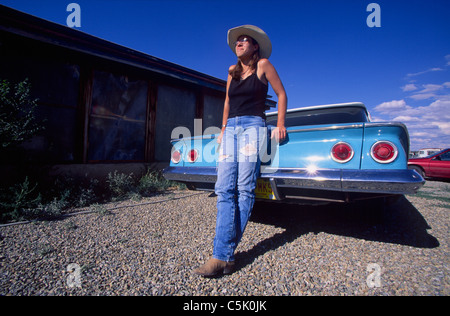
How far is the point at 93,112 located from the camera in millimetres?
5070

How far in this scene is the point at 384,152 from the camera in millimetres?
1683

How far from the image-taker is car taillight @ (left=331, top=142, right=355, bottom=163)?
1.79 meters

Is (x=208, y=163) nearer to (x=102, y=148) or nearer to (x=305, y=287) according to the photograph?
(x=305, y=287)

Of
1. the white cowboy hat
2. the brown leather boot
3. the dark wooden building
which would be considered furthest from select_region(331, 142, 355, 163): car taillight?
the dark wooden building

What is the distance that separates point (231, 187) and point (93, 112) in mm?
4869

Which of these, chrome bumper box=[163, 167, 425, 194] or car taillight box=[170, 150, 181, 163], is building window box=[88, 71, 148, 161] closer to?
car taillight box=[170, 150, 181, 163]

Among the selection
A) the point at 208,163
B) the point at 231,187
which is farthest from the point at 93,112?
the point at 231,187

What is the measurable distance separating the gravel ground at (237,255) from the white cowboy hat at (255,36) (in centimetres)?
189

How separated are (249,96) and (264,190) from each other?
0.95 m

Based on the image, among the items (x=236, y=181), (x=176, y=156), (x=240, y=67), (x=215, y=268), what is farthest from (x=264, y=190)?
(x=176, y=156)

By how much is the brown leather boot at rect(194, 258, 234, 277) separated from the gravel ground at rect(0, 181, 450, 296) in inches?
2.0
